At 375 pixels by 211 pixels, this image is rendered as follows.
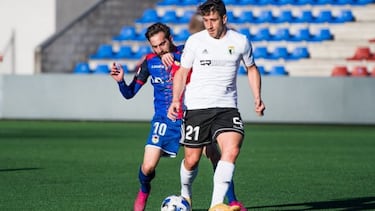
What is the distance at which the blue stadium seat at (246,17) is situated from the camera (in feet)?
108

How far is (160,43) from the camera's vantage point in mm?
9617

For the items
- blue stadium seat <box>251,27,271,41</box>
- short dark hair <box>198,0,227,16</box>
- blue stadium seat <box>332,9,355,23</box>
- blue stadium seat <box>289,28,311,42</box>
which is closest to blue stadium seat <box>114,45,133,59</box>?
blue stadium seat <box>251,27,271,41</box>

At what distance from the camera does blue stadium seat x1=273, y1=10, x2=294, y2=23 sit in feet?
106

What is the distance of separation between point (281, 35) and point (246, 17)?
62.1 inches

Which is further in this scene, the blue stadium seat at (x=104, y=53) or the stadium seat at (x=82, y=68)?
the blue stadium seat at (x=104, y=53)

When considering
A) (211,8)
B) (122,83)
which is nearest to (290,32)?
(122,83)

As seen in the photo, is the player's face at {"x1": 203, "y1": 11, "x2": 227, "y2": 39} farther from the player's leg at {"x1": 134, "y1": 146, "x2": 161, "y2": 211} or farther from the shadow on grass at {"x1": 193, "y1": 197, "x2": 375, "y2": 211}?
the shadow on grass at {"x1": 193, "y1": 197, "x2": 375, "y2": 211}

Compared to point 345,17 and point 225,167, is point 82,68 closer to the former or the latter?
point 345,17

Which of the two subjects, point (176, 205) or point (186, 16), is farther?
point (186, 16)

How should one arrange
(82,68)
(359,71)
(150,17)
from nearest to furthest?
1. (359,71)
2. (82,68)
3. (150,17)

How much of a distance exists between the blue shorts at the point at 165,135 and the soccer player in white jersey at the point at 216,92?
461mm

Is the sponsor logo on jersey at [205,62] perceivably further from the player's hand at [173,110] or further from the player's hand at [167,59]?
the player's hand at [167,59]

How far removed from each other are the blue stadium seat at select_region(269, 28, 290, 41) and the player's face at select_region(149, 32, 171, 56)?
22.4m

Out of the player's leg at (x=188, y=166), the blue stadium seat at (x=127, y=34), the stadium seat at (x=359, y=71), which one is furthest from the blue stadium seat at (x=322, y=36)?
the player's leg at (x=188, y=166)
